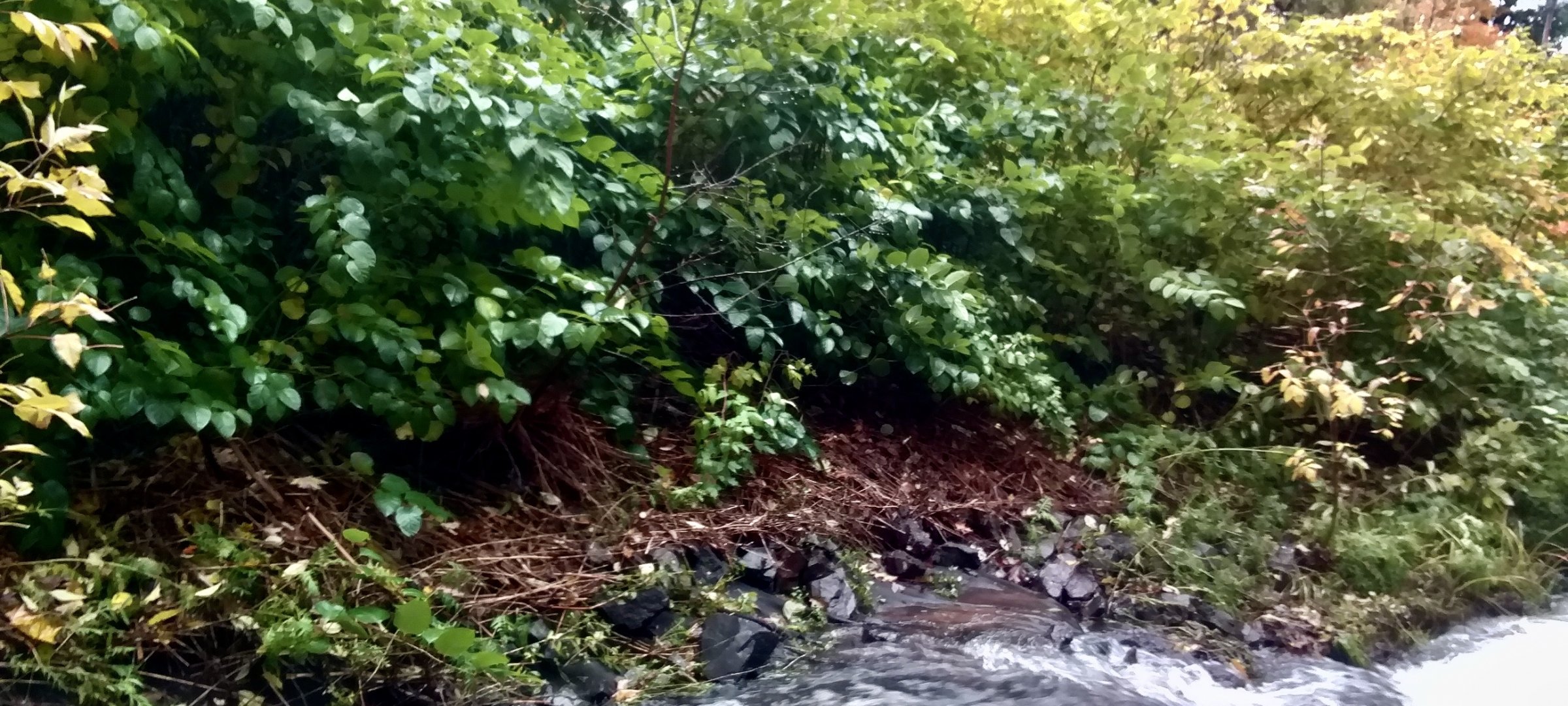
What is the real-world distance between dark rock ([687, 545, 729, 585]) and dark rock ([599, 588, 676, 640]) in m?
0.17

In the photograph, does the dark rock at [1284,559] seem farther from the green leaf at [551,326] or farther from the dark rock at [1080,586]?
Result: the green leaf at [551,326]

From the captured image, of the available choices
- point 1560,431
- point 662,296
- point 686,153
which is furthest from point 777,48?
point 1560,431

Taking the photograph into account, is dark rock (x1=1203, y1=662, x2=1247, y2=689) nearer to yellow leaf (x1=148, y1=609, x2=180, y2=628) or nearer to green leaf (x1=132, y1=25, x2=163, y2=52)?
yellow leaf (x1=148, y1=609, x2=180, y2=628)

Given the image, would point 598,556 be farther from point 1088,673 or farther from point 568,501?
point 1088,673

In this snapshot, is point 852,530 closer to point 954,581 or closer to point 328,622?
point 954,581

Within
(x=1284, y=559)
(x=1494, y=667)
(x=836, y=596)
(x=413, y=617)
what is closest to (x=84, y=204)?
(x=413, y=617)

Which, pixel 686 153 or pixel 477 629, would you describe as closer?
pixel 477 629

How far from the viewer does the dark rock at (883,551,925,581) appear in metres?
3.17

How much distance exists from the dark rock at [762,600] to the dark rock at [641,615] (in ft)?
0.78

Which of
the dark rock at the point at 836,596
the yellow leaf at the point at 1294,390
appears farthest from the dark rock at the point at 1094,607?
the yellow leaf at the point at 1294,390

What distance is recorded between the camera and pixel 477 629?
7.34ft

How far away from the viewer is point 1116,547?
3.57 metres

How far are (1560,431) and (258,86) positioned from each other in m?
5.09

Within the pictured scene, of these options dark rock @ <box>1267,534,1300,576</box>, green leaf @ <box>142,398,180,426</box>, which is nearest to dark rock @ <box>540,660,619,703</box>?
green leaf @ <box>142,398,180,426</box>
